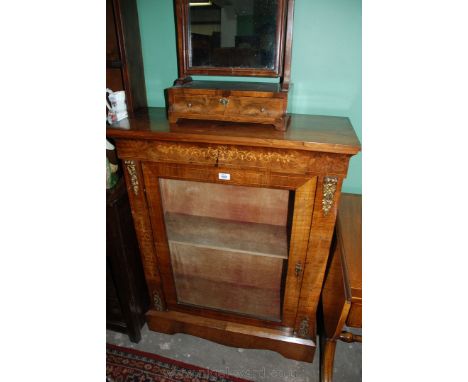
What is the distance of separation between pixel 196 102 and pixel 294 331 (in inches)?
52.4

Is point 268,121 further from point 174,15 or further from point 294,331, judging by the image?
point 294,331

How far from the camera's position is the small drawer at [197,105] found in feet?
4.00

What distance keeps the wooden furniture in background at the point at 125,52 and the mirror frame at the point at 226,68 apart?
236mm

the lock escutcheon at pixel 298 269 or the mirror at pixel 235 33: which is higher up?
the mirror at pixel 235 33

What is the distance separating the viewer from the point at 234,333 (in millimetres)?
1679

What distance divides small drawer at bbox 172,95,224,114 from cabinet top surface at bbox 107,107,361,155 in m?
0.06

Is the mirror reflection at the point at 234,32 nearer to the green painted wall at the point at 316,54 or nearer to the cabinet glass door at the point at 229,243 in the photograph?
the green painted wall at the point at 316,54

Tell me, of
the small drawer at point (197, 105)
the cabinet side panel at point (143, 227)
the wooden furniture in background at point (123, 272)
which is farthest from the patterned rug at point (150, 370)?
the small drawer at point (197, 105)

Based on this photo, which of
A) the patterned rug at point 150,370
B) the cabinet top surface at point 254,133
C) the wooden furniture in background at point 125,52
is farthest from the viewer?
the patterned rug at point 150,370

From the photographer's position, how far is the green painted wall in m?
1.27

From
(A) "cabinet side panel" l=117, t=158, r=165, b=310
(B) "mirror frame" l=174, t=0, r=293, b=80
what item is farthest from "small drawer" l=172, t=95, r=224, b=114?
(A) "cabinet side panel" l=117, t=158, r=165, b=310

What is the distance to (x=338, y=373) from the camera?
64.7 inches

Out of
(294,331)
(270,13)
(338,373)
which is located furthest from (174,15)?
(338,373)

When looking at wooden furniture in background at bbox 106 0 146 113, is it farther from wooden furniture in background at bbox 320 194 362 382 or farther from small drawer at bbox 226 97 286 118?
wooden furniture in background at bbox 320 194 362 382
